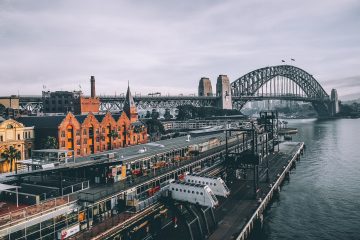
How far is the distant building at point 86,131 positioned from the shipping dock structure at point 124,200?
1732cm

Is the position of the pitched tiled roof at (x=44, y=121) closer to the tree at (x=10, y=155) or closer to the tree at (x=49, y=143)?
the tree at (x=49, y=143)

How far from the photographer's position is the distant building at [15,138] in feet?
222

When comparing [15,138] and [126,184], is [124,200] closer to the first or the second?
[126,184]

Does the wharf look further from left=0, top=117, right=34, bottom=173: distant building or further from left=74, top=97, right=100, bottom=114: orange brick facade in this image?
left=74, top=97, right=100, bottom=114: orange brick facade

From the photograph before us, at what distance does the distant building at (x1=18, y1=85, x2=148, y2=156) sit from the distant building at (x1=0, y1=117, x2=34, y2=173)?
2.27m

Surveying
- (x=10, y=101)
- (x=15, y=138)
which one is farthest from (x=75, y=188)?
(x=10, y=101)

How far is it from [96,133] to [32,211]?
183 feet

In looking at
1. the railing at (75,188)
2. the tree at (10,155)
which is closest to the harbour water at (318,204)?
the railing at (75,188)

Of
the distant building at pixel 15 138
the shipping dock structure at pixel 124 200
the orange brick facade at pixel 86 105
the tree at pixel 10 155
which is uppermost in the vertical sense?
the orange brick facade at pixel 86 105

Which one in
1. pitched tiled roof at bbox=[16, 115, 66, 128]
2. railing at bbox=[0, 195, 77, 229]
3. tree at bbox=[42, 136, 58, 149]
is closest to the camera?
railing at bbox=[0, 195, 77, 229]

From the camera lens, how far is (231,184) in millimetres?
69750

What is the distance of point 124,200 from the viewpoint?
1753 inches

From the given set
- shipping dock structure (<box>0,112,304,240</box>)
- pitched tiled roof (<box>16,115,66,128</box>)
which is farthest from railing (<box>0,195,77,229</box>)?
pitched tiled roof (<box>16,115,66,128</box>)

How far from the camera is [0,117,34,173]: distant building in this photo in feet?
222
